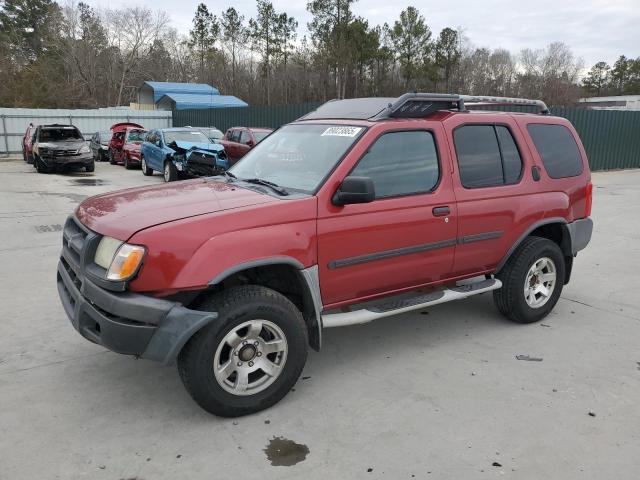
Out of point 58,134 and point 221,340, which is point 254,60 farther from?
point 221,340

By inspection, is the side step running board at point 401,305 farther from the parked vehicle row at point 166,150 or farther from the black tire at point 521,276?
the parked vehicle row at point 166,150

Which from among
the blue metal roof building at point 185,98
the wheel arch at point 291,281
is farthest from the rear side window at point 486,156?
the blue metal roof building at point 185,98

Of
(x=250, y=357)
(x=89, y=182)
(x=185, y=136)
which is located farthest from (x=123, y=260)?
(x=185, y=136)

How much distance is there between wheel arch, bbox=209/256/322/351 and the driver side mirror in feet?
1.64

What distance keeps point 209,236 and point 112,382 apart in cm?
147

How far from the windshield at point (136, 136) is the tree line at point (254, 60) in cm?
3108

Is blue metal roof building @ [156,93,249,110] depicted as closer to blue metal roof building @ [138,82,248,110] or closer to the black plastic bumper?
blue metal roof building @ [138,82,248,110]

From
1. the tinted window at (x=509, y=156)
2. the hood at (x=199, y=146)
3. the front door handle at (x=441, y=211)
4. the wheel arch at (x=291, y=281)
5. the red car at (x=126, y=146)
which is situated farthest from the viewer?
the red car at (x=126, y=146)

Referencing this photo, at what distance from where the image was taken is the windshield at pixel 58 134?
18569mm

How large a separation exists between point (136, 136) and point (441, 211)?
19714 millimetres

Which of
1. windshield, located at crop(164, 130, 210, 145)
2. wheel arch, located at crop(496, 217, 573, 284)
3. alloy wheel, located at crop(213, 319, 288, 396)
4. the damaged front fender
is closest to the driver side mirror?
alloy wheel, located at crop(213, 319, 288, 396)

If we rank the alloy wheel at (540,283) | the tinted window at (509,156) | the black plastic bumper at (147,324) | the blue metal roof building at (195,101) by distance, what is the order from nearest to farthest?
1. the black plastic bumper at (147,324)
2. the tinted window at (509,156)
3. the alloy wheel at (540,283)
4. the blue metal roof building at (195,101)

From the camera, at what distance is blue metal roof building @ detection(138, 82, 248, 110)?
36656 millimetres

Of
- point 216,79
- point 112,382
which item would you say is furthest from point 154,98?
point 112,382
